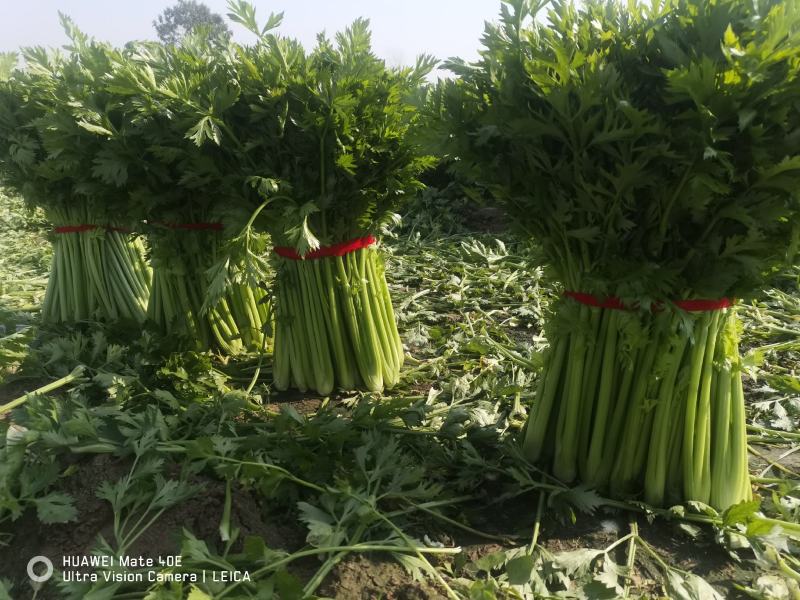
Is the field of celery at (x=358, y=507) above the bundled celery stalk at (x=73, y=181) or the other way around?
the other way around

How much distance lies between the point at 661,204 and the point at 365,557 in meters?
1.73

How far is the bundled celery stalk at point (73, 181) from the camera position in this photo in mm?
3658

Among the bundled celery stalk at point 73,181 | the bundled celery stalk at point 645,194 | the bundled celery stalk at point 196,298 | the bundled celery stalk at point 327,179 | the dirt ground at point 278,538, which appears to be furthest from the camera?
the bundled celery stalk at point 196,298

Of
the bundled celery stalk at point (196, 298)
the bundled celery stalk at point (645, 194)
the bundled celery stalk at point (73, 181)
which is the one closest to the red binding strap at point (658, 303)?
the bundled celery stalk at point (645, 194)

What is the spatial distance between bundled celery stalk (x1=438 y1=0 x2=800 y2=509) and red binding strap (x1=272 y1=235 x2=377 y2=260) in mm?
1257

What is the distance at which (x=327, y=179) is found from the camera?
322 centimetres

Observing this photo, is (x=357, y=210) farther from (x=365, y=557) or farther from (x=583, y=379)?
(x=365, y=557)

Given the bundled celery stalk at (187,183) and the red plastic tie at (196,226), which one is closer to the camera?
the bundled celery stalk at (187,183)

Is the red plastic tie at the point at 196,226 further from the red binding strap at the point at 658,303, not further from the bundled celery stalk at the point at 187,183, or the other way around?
the red binding strap at the point at 658,303

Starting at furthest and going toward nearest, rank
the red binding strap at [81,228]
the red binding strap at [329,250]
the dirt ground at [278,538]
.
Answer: the red binding strap at [81,228] → the red binding strap at [329,250] → the dirt ground at [278,538]

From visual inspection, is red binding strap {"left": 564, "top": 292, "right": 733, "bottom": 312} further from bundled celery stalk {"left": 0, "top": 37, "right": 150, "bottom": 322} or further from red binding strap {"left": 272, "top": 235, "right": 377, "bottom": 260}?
bundled celery stalk {"left": 0, "top": 37, "right": 150, "bottom": 322}

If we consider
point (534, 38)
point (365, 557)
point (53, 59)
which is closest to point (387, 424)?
point (365, 557)

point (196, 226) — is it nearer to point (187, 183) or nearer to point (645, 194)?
point (187, 183)

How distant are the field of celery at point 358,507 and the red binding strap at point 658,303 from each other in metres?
0.27
